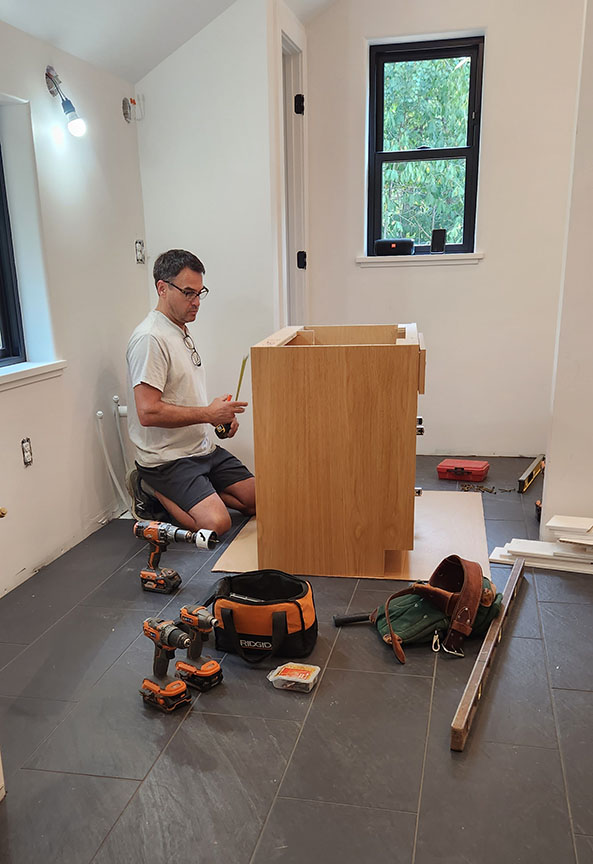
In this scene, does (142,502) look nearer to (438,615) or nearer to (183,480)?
(183,480)

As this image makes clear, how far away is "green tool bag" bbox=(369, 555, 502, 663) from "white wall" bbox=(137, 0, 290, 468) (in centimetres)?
172

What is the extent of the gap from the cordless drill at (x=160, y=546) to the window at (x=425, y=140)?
2.54 metres

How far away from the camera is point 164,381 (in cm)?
322

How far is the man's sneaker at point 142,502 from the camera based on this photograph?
340 cm

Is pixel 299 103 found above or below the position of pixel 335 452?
above

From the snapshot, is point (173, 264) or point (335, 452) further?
point (173, 264)

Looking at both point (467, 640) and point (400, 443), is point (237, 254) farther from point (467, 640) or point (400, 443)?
point (467, 640)

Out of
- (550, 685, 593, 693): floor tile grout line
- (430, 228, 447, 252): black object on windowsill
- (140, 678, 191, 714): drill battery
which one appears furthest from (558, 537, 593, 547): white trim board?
(430, 228, 447, 252): black object on windowsill

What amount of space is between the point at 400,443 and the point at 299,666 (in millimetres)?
912

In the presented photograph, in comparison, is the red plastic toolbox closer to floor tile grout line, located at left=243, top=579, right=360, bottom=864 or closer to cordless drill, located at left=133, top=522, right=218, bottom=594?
floor tile grout line, located at left=243, top=579, right=360, bottom=864

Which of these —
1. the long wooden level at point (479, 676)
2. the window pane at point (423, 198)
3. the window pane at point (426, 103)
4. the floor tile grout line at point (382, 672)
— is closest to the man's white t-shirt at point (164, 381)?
the floor tile grout line at point (382, 672)

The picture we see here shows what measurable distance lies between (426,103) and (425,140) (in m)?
0.21

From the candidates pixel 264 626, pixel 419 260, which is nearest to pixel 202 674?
pixel 264 626

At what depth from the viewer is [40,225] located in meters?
2.99
